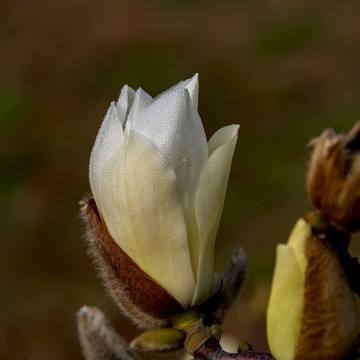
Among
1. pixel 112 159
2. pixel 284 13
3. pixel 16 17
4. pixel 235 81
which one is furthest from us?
pixel 16 17

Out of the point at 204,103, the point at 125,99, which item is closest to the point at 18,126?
the point at 204,103

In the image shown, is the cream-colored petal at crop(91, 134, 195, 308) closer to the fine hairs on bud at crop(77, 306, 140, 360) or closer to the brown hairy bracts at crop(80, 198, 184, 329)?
the brown hairy bracts at crop(80, 198, 184, 329)

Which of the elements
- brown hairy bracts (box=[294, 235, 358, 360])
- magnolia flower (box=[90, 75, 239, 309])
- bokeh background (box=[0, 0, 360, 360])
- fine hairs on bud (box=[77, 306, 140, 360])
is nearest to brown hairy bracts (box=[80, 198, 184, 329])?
magnolia flower (box=[90, 75, 239, 309])

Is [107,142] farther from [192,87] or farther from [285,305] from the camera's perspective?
[285,305]

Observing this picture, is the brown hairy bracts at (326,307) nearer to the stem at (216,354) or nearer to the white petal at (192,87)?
the stem at (216,354)

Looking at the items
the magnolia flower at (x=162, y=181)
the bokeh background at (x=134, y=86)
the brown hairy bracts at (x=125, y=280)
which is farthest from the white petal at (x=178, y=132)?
the bokeh background at (x=134, y=86)

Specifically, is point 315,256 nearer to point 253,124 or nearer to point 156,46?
point 253,124

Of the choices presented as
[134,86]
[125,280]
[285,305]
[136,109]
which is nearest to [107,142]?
[136,109]
